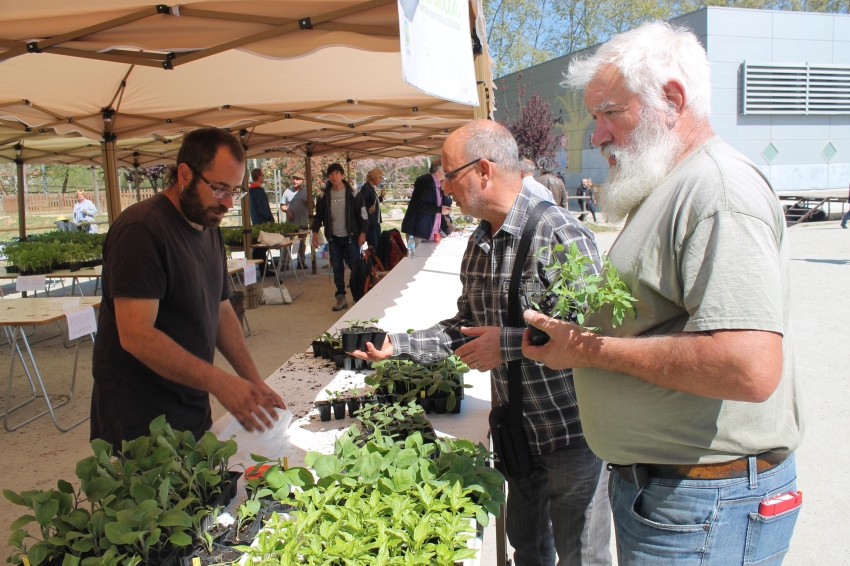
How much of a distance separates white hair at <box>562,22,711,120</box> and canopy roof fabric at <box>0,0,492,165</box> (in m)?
1.45

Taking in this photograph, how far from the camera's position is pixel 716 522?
1.11m

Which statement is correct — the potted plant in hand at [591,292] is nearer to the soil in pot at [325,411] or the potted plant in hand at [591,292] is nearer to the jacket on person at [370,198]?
the soil in pot at [325,411]

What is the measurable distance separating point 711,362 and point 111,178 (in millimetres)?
5579

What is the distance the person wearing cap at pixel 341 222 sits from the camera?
751cm

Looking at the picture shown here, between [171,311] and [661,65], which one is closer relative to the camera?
[661,65]

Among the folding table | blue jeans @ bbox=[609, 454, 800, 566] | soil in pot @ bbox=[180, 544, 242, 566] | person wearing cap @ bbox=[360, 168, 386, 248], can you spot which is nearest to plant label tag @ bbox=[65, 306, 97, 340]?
the folding table

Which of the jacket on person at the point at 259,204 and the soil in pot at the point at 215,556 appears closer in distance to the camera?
the soil in pot at the point at 215,556

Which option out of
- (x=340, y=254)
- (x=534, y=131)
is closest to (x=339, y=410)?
(x=340, y=254)

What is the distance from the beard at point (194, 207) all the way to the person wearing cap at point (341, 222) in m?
5.53

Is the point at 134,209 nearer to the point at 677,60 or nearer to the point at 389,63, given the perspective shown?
the point at 677,60

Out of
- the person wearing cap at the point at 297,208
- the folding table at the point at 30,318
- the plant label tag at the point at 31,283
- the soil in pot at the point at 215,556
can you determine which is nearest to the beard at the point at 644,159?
the soil in pot at the point at 215,556

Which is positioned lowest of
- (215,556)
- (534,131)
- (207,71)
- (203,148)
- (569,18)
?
(215,556)

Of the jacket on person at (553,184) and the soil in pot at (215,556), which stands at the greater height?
the jacket on person at (553,184)

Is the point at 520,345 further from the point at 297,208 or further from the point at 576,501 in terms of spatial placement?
the point at 297,208
